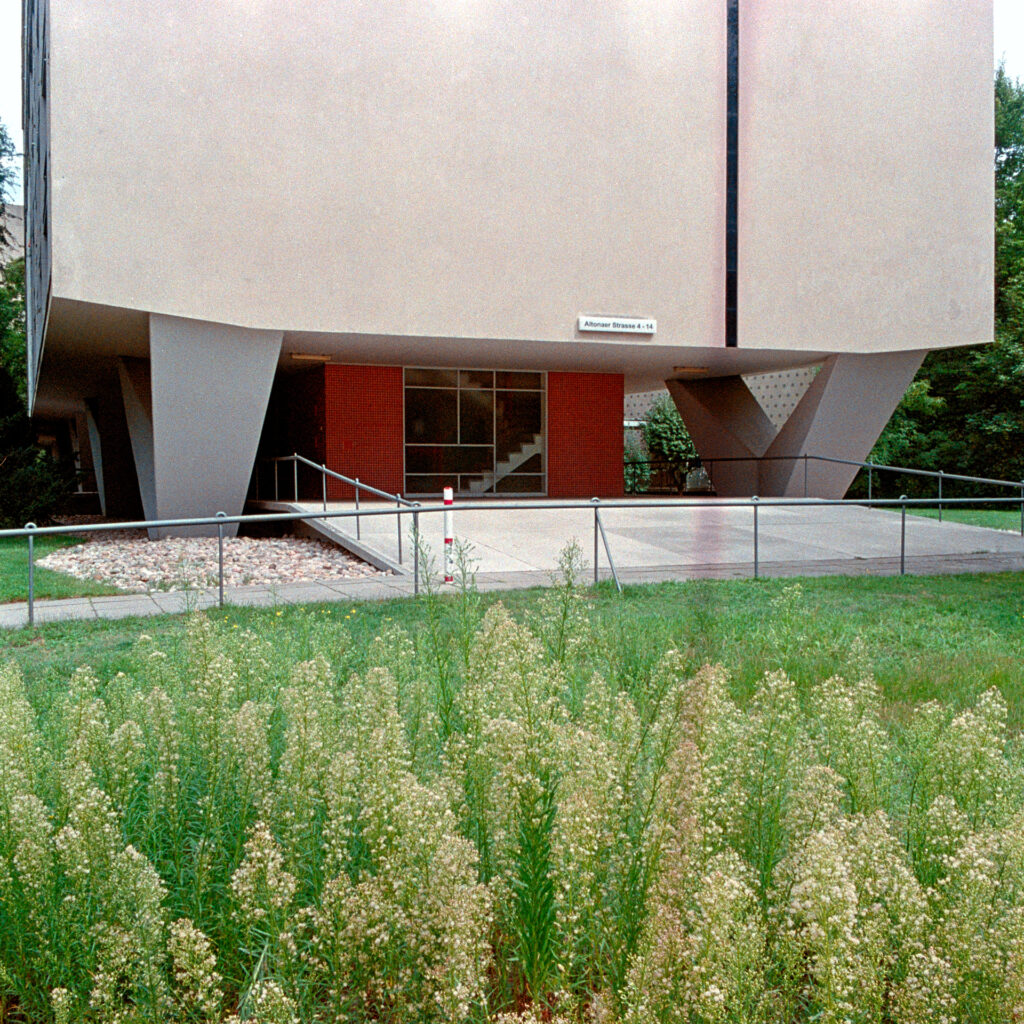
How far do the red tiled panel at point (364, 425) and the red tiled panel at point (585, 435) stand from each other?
3.69m

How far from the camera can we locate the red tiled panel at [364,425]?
22812mm

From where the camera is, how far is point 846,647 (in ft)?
22.4

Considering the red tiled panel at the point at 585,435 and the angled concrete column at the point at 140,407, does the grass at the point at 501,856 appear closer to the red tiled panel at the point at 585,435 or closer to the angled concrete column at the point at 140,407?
the angled concrete column at the point at 140,407

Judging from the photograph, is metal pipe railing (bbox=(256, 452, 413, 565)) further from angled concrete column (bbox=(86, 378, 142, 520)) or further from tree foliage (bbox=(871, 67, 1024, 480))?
tree foliage (bbox=(871, 67, 1024, 480))

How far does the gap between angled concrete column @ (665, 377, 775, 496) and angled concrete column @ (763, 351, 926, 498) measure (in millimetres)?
1029

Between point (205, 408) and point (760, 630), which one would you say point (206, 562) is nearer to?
point (205, 408)

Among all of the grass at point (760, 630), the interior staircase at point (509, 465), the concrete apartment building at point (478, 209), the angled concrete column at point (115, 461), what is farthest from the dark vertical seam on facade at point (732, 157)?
the angled concrete column at point (115, 461)

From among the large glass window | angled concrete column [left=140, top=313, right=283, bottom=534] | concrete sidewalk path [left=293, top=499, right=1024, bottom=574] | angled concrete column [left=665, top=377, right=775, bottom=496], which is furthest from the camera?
angled concrete column [left=665, top=377, right=775, bottom=496]

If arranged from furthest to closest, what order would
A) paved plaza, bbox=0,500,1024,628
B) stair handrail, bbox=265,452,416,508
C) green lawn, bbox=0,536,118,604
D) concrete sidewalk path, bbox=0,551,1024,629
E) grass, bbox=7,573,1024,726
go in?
stair handrail, bbox=265,452,416,508 → green lawn, bbox=0,536,118,604 → paved plaza, bbox=0,500,1024,628 → concrete sidewalk path, bbox=0,551,1024,629 → grass, bbox=7,573,1024,726

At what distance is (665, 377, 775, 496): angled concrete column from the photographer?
25688 millimetres

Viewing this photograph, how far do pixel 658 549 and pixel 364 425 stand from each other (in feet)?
34.4

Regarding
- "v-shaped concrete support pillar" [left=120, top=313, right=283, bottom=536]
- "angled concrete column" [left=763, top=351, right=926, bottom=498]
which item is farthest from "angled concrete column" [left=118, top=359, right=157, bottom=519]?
"angled concrete column" [left=763, top=351, right=926, bottom=498]

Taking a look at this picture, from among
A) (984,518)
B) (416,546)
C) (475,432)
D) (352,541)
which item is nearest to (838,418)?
(984,518)

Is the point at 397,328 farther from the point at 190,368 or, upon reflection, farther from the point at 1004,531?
the point at 1004,531
